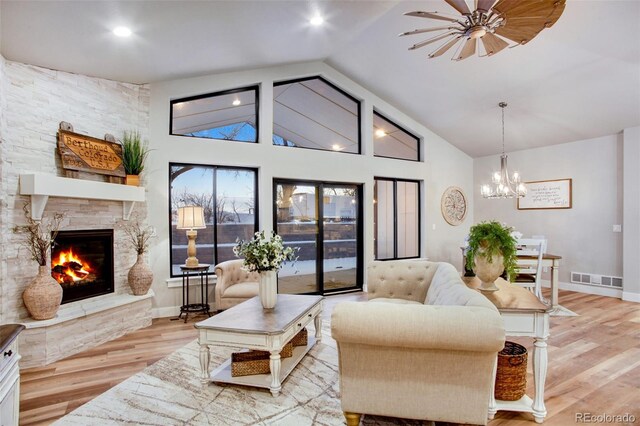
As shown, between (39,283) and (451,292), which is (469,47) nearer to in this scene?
(451,292)

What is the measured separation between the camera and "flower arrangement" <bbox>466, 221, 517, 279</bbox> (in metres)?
2.61

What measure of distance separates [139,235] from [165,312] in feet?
3.68

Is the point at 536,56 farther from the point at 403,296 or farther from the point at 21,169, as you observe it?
the point at 21,169

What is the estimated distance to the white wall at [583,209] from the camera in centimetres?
586

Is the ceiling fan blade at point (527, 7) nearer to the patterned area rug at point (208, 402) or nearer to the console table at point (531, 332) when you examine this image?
the console table at point (531, 332)

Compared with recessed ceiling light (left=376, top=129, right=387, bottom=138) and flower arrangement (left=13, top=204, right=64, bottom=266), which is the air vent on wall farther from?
flower arrangement (left=13, top=204, right=64, bottom=266)

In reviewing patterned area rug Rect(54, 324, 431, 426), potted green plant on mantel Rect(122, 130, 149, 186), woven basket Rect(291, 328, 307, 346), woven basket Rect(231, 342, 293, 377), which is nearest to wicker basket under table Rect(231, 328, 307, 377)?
woven basket Rect(231, 342, 293, 377)

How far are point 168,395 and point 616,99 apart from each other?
6.42 m

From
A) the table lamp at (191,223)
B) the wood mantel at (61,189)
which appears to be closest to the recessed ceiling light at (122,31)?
the wood mantel at (61,189)

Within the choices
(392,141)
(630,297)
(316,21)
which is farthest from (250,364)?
(630,297)

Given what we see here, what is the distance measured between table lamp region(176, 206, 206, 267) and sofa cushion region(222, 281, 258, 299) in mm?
601

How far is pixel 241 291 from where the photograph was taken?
171 inches

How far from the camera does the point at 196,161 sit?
16.2 ft

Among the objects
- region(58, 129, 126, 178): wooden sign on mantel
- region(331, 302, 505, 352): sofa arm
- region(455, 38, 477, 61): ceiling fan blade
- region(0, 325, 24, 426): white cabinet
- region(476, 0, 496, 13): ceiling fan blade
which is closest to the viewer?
region(0, 325, 24, 426): white cabinet
